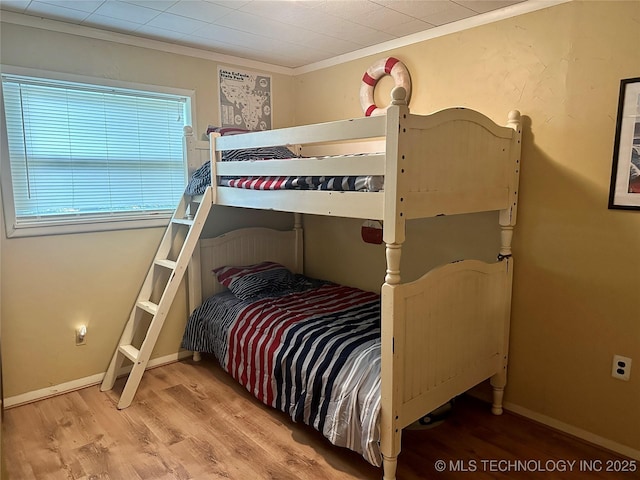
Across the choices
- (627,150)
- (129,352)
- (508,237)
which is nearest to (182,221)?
(129,352)

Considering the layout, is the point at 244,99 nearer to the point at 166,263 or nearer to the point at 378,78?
the point at 378,78

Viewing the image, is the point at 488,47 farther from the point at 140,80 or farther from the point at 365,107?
the point at 140,80

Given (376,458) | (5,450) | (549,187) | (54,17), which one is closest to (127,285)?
(5,450)

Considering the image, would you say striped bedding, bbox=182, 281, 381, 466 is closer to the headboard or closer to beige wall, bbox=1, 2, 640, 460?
the headboard

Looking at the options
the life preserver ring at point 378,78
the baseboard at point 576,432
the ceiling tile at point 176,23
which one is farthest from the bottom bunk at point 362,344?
the ceiling tile at point 176,23

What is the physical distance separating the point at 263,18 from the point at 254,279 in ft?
5.41

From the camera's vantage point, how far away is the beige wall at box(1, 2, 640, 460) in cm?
204

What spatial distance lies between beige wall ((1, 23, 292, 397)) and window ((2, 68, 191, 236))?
9cm

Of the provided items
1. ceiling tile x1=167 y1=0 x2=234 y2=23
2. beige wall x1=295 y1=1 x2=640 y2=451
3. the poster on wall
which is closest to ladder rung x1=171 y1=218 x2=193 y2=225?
the poster on wall

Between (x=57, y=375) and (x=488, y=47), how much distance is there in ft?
10.4

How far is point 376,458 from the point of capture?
1862mm

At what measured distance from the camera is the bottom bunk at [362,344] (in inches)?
73.0

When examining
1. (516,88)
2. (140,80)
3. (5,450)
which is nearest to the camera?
(5,450)

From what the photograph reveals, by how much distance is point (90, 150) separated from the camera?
2691 mm
